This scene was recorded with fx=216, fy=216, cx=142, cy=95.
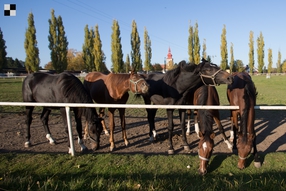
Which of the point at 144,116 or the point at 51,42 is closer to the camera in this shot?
the point at 144,116

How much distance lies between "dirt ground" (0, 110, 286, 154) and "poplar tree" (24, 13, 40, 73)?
3690 centimetres

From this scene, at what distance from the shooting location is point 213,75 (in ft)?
14.7

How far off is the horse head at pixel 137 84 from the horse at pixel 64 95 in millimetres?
1052

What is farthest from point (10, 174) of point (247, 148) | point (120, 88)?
point (247, 148)

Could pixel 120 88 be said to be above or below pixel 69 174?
above

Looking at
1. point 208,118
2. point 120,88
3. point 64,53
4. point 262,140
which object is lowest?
point 262,140

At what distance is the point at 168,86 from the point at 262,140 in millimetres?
3205

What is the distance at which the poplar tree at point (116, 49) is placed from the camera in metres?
46.5

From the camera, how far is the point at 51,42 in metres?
42.5

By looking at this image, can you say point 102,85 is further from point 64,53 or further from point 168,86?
point 64,53

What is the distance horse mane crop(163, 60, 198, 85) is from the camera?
5.09 meters

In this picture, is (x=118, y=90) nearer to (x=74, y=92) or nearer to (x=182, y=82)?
(x=74, y=92)

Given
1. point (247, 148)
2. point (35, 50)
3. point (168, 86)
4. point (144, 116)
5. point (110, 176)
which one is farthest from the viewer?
point (35, 50)

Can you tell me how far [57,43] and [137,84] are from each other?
42.6m
